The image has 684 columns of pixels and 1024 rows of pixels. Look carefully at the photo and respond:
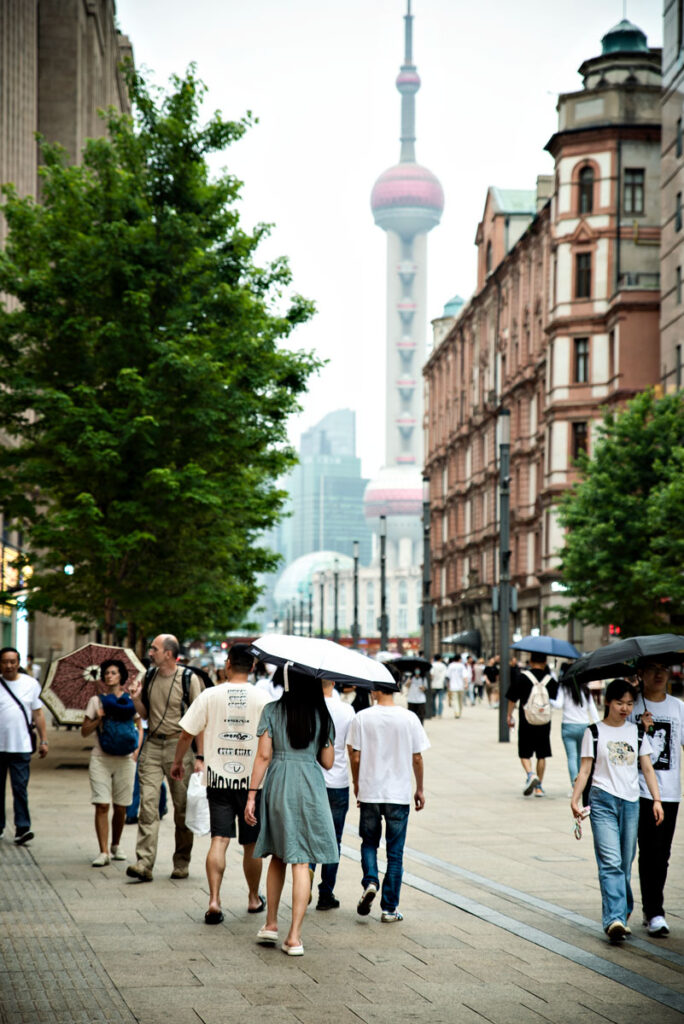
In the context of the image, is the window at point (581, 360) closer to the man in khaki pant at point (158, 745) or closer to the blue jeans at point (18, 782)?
the blue jeans at point (18, 782)

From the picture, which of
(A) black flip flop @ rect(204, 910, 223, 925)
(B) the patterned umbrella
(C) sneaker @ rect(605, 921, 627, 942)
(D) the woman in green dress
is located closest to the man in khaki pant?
(A) black flip flop @ rect(204, 910, 223, 925)

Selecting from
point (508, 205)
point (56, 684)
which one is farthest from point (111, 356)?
point (508, 205)

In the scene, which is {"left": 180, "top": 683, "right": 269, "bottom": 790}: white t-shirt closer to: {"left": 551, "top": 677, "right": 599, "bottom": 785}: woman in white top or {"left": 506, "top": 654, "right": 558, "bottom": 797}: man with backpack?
{"left": 551, "top": 677, "right": 599, "bottom": 785}: woman in white top

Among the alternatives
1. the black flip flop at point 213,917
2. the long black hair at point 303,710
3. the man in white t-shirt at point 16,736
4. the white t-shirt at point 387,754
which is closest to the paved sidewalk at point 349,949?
the black flip flop at point 213,917

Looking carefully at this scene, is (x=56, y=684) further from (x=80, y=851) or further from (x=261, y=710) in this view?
(x=261, y=710)

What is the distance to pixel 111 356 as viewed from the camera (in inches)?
962

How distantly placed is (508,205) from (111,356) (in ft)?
198

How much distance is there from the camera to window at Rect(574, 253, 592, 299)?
2458 inches

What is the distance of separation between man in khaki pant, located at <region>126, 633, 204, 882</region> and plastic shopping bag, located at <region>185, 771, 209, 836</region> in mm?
618

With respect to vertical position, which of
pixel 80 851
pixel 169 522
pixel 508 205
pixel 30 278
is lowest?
pixel 80 851

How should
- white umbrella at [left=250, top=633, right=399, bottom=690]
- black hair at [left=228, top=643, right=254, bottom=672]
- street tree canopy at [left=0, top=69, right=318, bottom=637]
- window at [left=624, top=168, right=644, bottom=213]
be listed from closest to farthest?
1. white umbrella at [left=250, top=633, right=399, bottom=690]
2. black hair at [left=228, top=643, right=254, bottom=672]
3. street tree canopy at [left=0, top=69, right=318, bottom=637]
4. window at [left=624, top=168, right=644, bottom=213]

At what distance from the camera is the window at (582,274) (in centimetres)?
6244

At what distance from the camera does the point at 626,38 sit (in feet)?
206

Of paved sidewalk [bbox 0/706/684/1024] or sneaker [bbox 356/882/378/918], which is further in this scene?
sneaker [bbox 356/882/378/918]
